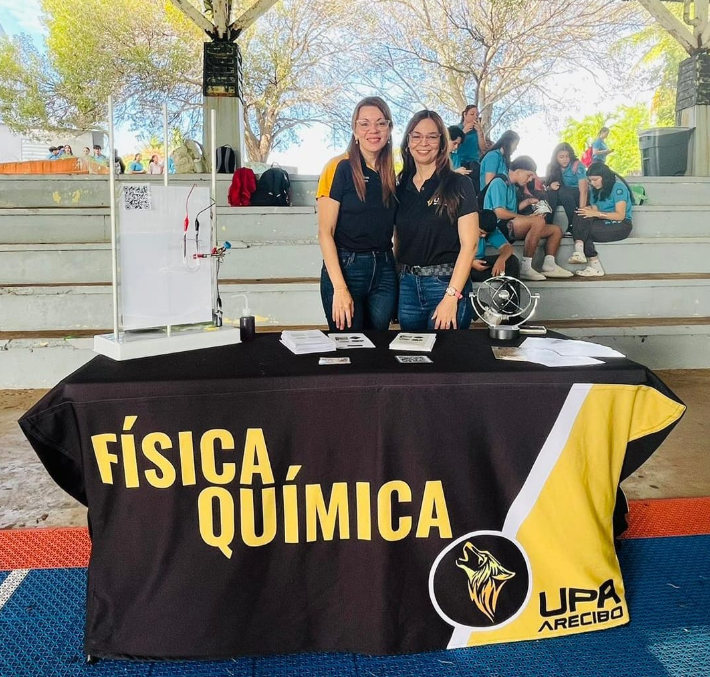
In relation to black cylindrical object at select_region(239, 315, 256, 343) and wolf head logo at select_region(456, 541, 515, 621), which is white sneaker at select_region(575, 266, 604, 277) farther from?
wolf head logo at select_region(456, 541, 515, 621)

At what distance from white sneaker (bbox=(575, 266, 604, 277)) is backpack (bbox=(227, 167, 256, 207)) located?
2.66 m

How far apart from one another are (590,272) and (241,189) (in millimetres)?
2789

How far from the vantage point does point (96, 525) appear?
4.00 feet

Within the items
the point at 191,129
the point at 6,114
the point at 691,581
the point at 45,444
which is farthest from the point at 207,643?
the point at 6,114

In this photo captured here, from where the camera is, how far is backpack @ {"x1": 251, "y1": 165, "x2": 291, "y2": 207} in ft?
16.2

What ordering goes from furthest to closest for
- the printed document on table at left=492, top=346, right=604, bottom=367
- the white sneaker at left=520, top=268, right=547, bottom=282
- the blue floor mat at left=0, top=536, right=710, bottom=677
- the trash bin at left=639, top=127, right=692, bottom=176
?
the trash bin at left=639, top=127, right=692, bottom=176
the white sneaker at left=520, top=268, right=547, bottom=282
the printed document on table at left=492, top=346, right=604, bottom=367
the blue floor mat at left=0, top=536, right=710, bottom=677

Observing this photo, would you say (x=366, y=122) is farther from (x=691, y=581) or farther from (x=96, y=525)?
(x=691, y=581)

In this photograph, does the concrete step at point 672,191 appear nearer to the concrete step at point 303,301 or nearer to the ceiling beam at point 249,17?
the concrete step at point 303,301

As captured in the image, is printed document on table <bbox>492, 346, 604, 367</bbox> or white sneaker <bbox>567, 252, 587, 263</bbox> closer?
printed document on table <bbox>492, 346, 604, 367</bbox>

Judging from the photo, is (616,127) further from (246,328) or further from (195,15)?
(246,328)

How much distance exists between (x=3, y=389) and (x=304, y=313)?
1759 millimetres

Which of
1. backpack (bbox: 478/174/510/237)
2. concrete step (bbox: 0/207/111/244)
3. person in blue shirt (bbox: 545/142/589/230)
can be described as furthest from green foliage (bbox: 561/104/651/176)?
concrete step (bbox: 0/207/111/244)

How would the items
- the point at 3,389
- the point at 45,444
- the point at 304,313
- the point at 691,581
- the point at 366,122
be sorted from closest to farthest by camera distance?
the point at 45,444, the point at 691,581, the point at 366,122, the point at 3,389, the point at 304,313

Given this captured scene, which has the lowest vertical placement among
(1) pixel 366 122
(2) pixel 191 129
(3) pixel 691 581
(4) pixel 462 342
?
(3) pixel 691 581
